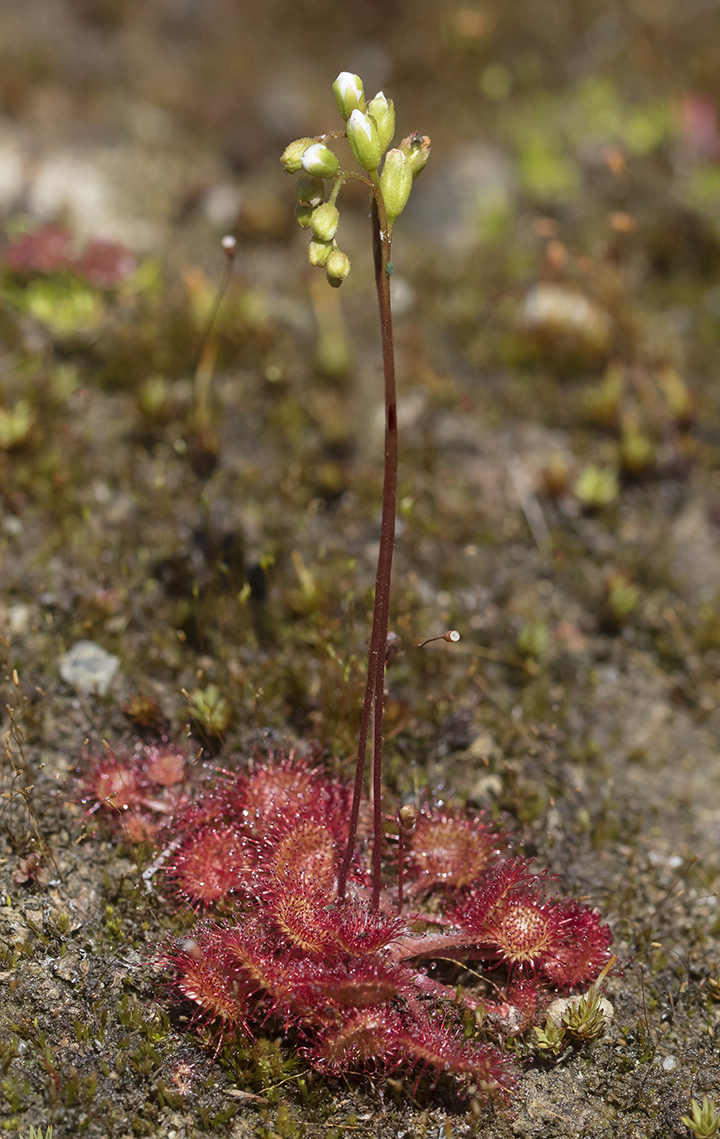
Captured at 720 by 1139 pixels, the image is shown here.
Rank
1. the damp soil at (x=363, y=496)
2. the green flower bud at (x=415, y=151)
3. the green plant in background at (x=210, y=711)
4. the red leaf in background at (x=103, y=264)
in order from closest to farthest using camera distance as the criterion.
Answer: the green flower bud at (x=415, y=151)
the damp soil at (x=363, y=496)
the green plant in background at (x=210, y=711)
the red leaf in background at (x=103, y=264)

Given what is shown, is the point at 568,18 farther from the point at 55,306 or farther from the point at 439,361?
the point at 55,306

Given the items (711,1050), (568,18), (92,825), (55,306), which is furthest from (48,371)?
(568,18)

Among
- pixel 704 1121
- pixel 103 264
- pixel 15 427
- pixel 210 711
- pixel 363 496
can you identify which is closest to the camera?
pixel 704 1121

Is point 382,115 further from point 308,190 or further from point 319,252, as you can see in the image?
point 319,252

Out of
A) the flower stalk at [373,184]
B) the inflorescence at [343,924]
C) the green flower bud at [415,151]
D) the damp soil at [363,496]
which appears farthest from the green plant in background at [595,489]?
the green flower bud at [415,151]

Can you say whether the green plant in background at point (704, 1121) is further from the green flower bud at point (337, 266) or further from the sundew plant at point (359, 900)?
the green flower bud at point (337, 266)

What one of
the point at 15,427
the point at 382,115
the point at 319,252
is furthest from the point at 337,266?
the point at 15,427
